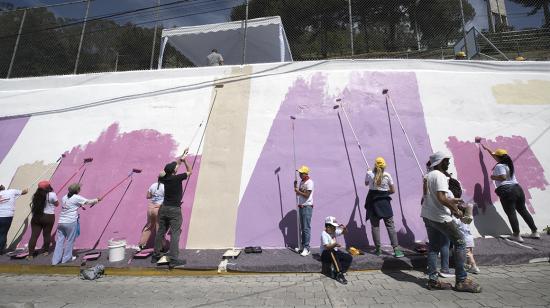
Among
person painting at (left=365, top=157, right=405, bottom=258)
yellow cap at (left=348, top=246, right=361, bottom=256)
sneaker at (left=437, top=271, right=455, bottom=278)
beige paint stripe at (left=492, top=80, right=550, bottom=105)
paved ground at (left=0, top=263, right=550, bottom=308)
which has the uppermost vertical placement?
beige paint stripe at (left=492, top=80, right=550, bottom=105)

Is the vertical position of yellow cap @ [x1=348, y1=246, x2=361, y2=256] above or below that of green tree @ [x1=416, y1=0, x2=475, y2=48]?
below

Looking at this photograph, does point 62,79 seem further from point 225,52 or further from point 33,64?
point 225,52

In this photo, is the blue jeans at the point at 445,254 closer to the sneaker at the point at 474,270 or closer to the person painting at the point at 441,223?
the person painting at the point at 441,223

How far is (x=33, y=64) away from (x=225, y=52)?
6628mm

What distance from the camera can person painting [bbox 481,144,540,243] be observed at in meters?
5.68

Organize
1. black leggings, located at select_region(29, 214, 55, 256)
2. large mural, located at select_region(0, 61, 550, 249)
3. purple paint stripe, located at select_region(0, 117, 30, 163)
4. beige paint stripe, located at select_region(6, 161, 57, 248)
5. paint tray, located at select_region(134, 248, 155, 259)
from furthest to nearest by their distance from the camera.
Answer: purple paint stripe, located at select_region(0, 117, 30, 163) → beige paint stripe, located at select_region(6, 161, 57, 248) → large mural, located at select_region(0, 61, 550, 249) → black leggings, located at select_region(29, 214, 55, 256) → paint tray, located at select_region(134, 248, 155, 259)

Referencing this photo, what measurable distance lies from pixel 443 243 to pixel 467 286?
0.58 metres

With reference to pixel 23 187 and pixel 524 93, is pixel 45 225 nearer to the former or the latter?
pixel 23 187

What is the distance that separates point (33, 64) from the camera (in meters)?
10.3

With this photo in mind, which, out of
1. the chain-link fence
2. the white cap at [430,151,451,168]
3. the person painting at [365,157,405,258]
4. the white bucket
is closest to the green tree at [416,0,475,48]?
the chain-link fence

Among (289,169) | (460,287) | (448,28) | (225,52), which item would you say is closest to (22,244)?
(289,169)

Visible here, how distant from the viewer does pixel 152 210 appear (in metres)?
6.18

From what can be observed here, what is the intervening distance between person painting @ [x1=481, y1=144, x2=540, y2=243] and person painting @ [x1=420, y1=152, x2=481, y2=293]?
2.39 metres

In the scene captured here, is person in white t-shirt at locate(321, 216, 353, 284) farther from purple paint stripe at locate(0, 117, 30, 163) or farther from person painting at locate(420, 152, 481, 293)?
purple paint stripe at locate(0, 117, 30, 163)
